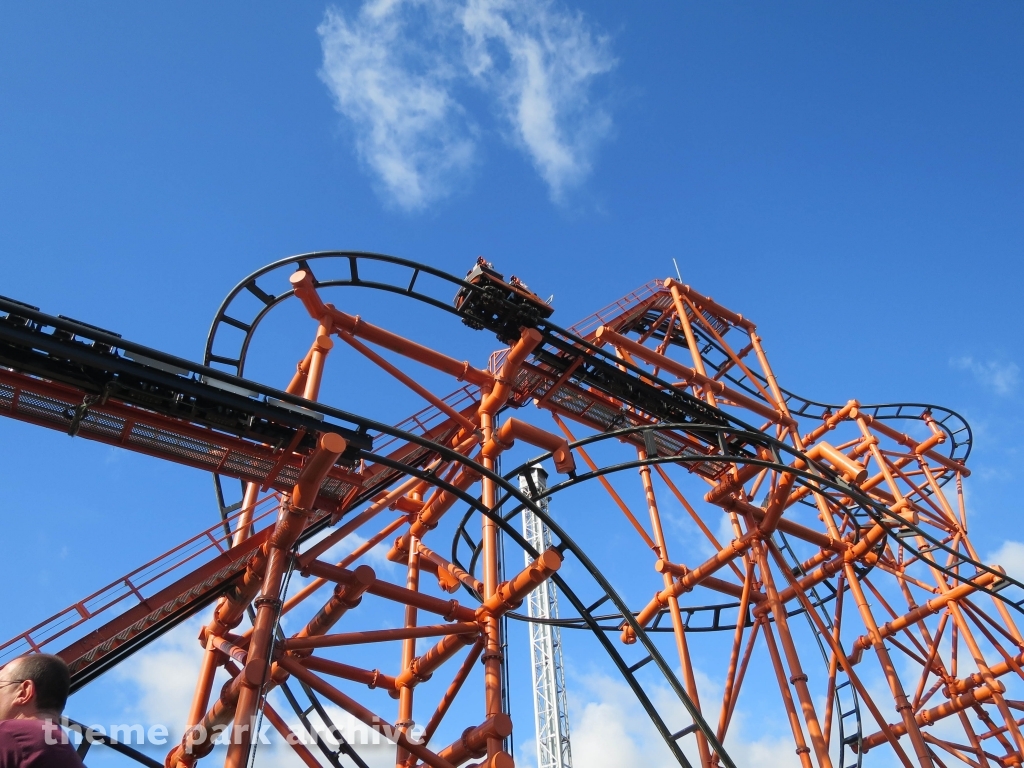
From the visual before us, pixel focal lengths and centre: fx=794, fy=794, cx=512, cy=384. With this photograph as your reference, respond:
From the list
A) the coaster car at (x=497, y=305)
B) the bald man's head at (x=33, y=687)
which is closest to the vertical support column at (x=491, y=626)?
the coaster car at (x=497, y=305)

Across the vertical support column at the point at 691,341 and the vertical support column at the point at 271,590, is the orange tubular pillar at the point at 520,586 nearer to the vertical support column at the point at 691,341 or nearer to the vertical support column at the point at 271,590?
the vertical support column at the point at 271,590

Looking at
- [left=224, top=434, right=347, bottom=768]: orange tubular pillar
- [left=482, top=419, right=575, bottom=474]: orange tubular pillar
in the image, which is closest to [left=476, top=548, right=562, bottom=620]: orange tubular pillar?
[left=482, top=419, right=575, bottom=474]: orange tubular pillar

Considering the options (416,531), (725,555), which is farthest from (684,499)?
(416,531)

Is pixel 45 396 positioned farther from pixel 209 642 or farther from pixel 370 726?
pixel 370 726

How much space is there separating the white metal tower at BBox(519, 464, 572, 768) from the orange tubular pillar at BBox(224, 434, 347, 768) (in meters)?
28.7

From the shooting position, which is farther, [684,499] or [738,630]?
[684,499]

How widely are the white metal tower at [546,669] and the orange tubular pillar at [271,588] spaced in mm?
28685

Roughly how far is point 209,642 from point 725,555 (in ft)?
25.2

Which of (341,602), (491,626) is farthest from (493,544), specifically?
(341,602)

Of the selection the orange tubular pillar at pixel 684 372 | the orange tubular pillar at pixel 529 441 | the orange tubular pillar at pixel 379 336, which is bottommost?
the orange tubular pillar at pixel 529 441

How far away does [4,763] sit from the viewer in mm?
2000

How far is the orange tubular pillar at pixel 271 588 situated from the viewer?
6.88 metres

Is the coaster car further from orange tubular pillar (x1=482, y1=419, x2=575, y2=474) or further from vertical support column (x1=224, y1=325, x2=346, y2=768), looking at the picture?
vertical support column (x1=224, y1=325, x2=346, y2=768)

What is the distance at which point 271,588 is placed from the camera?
796 centimetres
